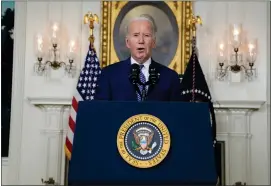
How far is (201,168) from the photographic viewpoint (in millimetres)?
1803

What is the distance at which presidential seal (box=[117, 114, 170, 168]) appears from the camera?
1814mm

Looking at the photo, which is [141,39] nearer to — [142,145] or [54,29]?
[142,145]

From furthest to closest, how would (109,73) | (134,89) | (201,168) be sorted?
(109,73), (134,89), (201,168)

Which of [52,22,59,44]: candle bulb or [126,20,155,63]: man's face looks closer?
[126,20,155,63]: man's face

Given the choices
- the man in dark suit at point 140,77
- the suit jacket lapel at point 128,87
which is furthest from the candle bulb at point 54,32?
the suit jacket lapel at point 128,87

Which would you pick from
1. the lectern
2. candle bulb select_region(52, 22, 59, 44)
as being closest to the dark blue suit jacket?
the lectern

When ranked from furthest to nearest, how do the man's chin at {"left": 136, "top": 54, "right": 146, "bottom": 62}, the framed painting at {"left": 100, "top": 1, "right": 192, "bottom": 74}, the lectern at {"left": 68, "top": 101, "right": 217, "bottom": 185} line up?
1. the framed painting at {"left": 100, "top": 1, "right": 192, "bottom": 74}
2. the man's chin at {"left": 136, "top": 54, "right": 146, "bottom": 62}
3. the lectern at {"left": 68, "top": 101, "right": 217, "bottom": 185}

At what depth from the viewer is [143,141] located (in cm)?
185

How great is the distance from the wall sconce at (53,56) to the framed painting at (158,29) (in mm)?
367

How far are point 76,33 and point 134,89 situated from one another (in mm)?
2236

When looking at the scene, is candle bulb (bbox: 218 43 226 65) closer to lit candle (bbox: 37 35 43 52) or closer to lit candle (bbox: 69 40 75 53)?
lit candle (bbox: 69 40 75 53)

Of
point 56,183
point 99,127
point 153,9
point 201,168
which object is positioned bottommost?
point 56,183

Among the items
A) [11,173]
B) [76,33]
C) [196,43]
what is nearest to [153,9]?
[196,43]

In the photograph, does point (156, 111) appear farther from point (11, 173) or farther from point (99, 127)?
point (11, 173)
